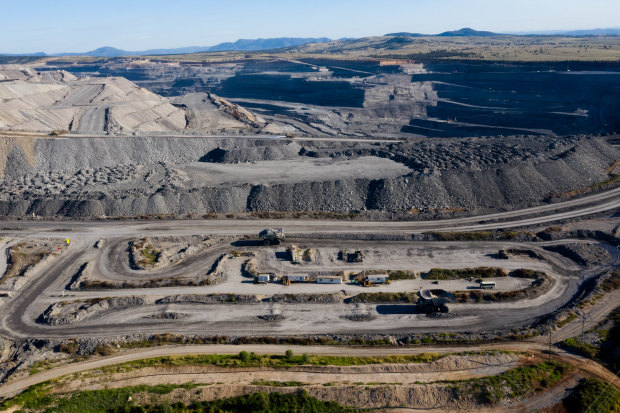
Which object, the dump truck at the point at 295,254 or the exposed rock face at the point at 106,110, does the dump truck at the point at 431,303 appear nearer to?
the dump truck at the point at 295,254

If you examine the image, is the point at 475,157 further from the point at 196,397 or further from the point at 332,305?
the point at 196,397

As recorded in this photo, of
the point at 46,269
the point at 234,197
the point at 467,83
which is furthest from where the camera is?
the point at 467,83

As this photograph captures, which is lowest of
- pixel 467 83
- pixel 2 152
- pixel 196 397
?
pixel 196 397

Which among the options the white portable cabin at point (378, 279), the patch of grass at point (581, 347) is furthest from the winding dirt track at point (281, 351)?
the white portable cabin at point (378, 279)

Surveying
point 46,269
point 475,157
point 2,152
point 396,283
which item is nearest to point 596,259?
point 396,283

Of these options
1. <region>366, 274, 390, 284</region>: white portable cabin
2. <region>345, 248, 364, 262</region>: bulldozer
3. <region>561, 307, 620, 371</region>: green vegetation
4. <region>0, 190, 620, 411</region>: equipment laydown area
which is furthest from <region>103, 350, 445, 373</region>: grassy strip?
<region>345, 248, 364, 262</region>: bulldozer

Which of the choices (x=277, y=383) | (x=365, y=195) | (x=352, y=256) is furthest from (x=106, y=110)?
(x=277, y=383)

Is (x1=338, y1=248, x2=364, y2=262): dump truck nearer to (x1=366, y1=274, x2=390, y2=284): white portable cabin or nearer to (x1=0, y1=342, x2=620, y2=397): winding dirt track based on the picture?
(x1=366, y1=274, x2=390, y2=284): white portable cabin
